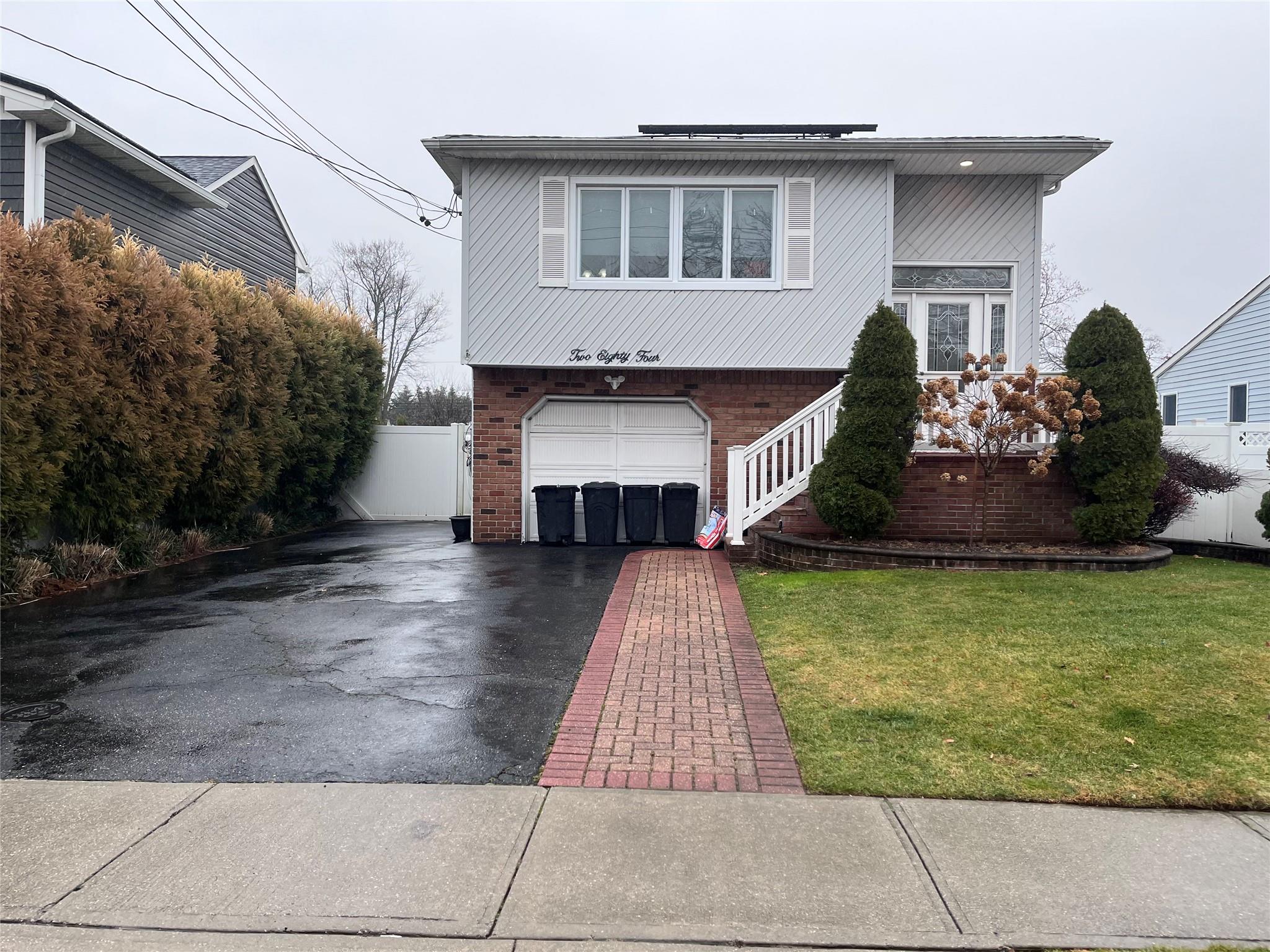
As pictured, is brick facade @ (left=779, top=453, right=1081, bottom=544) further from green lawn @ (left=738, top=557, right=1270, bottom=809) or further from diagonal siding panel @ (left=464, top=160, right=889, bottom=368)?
diagonal siding panel @ (left=464, top=160, right=889, bottom=368)

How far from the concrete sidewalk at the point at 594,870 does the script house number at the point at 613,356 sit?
8974 mm

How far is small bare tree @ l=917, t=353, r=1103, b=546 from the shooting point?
9023 millimetres

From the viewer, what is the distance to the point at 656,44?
69.2 ft

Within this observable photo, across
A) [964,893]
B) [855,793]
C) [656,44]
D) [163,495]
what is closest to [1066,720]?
[855,793]

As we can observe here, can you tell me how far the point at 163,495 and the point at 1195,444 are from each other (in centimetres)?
1343

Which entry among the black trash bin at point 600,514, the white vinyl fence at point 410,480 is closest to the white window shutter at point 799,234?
the black trash bin at point 600,514

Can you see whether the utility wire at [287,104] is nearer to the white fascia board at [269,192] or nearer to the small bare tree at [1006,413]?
the white fascia board at [269,192]

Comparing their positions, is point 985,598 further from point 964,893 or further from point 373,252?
point 373,252

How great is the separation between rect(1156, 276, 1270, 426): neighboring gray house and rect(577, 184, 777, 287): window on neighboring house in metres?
12.7

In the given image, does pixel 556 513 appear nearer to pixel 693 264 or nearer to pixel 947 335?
pixel 693 264

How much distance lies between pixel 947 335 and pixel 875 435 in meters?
4.37

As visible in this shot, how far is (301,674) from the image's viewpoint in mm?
5789

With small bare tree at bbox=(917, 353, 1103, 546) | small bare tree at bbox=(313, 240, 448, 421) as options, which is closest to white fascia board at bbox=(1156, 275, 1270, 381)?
small bare tree at bbox=(917, 353, 1103, 546)

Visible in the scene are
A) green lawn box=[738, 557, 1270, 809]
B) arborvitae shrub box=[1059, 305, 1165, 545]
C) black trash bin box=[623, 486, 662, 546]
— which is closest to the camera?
green lawn box=[738, 557, 1270, 809]
